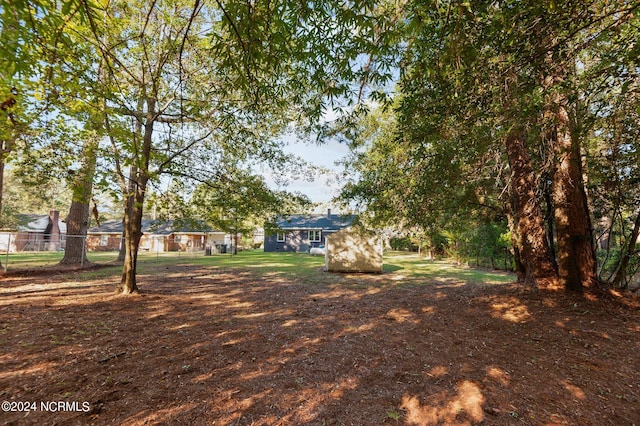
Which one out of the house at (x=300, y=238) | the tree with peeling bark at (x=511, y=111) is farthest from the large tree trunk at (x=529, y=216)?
the house at (x=300, y=238)

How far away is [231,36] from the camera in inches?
113

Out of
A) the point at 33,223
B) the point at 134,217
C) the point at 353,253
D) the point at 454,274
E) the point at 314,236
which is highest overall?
the point at 33,223

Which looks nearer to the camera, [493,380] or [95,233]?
[493,380]

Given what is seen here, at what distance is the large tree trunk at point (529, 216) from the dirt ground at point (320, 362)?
0.72m

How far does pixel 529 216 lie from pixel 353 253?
860 centimetres

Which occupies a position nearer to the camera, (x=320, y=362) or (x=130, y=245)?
(x=320, y=362)

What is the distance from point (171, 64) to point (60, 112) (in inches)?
110

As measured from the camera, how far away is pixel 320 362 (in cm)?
399

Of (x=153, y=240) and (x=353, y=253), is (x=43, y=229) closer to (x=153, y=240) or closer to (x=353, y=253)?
(x=153, y=240)

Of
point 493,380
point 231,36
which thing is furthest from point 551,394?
point 231,36

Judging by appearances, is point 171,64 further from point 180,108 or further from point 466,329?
point 466,329

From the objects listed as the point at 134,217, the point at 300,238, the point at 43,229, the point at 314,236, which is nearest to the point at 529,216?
the point at 134,217

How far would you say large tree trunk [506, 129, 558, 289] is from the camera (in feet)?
23.2

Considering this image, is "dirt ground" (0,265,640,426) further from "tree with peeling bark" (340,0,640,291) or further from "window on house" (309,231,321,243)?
"window on house" (309,231,321,243)
